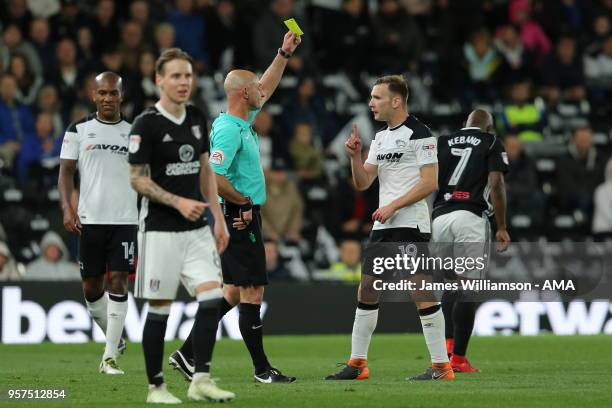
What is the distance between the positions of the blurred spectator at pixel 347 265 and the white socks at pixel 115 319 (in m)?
7.15

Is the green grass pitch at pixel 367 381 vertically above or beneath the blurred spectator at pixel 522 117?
beneath

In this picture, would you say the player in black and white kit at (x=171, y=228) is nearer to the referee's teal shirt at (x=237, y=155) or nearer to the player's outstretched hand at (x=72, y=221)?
the referee's teal shirt at (x=237, y=155)

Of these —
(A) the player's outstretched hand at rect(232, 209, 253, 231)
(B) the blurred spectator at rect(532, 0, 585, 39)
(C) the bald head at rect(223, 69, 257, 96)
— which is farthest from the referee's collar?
(B) the blurred spectator at rect(532, 0, 585, 39)

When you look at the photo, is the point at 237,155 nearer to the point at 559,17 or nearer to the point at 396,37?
the point at 396,37

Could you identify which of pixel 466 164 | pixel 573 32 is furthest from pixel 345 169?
pixel 466 164

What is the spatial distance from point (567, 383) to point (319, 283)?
776 cm

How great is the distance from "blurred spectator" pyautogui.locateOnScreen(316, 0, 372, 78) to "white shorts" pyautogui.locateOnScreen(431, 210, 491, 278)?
1082 centimetres

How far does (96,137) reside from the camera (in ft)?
38.9

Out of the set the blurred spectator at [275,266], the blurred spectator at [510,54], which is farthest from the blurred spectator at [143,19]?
the blurred spectator at [510,54]

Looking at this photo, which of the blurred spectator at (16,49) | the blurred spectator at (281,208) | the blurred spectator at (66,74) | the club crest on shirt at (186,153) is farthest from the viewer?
the blurred spectator at (16,49)

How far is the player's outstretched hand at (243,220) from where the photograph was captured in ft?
33.6

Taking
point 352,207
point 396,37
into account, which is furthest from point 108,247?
point 396,37

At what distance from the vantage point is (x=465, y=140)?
39.9 ft

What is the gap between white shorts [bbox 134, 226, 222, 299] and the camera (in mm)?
8555
